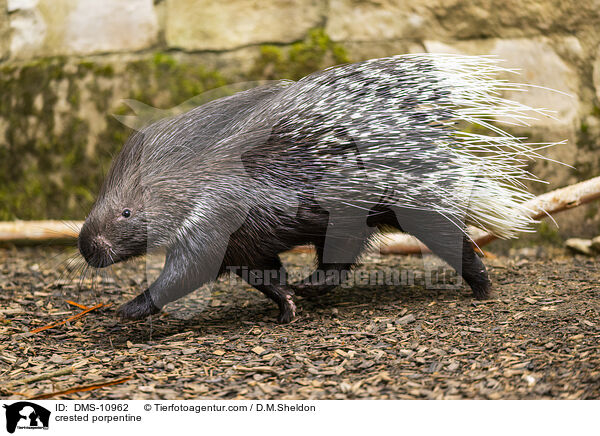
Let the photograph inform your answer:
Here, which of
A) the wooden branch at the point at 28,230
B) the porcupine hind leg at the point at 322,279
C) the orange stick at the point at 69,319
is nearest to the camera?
the orange stick at the point at 69,319

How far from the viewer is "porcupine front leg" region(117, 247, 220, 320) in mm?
2928

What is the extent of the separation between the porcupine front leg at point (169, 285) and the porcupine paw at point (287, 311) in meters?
0.48

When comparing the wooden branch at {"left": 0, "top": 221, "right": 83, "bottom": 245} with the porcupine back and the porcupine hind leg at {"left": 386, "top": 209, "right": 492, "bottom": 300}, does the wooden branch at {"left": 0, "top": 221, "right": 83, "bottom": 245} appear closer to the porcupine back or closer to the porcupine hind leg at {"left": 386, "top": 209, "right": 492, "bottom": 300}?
the porcupine back

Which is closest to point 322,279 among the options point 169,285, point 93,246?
point 169,285

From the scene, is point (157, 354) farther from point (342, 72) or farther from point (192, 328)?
point (342, 72)

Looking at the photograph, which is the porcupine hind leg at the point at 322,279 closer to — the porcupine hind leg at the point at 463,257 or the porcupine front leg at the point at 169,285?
the porcupine hind leg at the point at 463,257

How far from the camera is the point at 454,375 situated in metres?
2.29

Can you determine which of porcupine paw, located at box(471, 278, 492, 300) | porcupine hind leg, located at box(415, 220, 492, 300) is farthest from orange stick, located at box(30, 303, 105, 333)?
porcupine paw, located at box(471, 278, 492, 300)

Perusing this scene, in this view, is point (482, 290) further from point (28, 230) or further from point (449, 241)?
point (28, 230)

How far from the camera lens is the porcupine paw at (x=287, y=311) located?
3.16 m

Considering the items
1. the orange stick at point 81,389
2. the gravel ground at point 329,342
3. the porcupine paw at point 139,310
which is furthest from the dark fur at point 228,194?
the orange stick at point 81,389

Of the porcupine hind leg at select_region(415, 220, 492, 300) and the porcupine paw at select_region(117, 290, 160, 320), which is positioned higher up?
the porcupine hind leg at select_region(415, 220, 492, 300)
